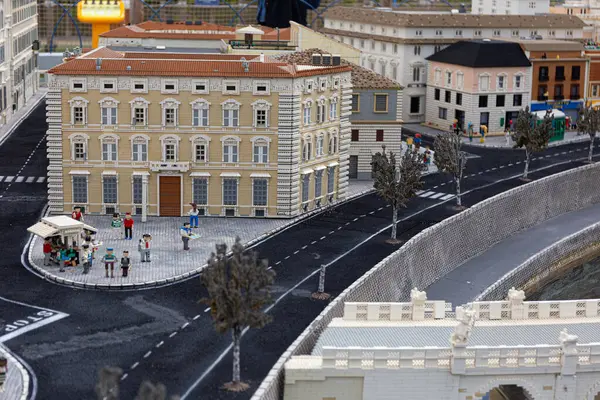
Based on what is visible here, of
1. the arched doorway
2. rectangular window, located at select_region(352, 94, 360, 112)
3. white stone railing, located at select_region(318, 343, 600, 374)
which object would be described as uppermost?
rectangular window, located at select_region(352, 94, 360, 112)

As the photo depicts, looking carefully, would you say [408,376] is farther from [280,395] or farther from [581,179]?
[581,179]

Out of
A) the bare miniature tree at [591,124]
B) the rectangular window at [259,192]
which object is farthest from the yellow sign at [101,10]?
the rectangular window at [259,192]

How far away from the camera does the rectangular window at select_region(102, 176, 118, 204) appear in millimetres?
86688

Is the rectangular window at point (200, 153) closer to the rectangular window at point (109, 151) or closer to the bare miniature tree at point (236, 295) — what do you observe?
the rectangular window at point (109, 151)

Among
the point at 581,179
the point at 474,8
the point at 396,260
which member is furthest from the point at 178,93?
the point at 474,8

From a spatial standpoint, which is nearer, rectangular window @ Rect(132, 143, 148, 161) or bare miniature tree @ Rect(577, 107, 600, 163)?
rectangular window @ Rect(132, 143, 148, 161)

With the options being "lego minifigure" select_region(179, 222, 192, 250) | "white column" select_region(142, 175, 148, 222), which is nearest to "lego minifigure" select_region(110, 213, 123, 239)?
"white column" select_region(142, 175, 148, 222)

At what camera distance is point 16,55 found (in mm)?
144500

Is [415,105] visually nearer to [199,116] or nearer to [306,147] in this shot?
[306,147]

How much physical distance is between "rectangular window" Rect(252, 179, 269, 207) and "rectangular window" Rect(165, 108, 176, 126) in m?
7.17

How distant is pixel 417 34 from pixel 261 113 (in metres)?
61.9

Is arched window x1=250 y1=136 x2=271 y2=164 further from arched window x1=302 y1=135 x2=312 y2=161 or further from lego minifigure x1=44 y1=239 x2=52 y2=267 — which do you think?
lego minifigure x1=44 y1=239 x2=52 y2=267

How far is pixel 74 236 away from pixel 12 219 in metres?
13.8

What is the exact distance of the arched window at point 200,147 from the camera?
284 feet
